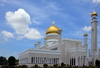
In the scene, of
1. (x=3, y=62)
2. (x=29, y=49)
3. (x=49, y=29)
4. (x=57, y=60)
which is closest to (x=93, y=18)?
(x=49, y=29)

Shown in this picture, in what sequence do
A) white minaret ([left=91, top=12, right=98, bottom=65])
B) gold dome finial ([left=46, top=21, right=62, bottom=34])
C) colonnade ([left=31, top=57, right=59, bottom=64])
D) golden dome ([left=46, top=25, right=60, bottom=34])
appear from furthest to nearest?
golden dome ([left=46, top=25, right=60, bottom=34]) < gold dome finial ([left=46, top=21, right=62, bottom=34]) < white minaret ([left=91, top=12, right=98, bottom=65]) < colonnade ([left=31, top=57, right=59, bottom=64])

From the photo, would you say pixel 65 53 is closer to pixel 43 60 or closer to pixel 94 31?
pixel 43 60

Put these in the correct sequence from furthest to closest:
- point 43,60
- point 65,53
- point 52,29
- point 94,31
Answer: point 52,29, point 94,31, point 65,53, point 43,60

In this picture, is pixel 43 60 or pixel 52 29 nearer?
pixel 43 60

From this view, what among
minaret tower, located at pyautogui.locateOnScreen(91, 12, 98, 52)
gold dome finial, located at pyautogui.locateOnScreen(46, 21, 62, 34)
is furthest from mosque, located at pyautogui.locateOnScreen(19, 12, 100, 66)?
gold dome finial, located at pyautogui.locateOnScreen(46, 21, 62, 34)

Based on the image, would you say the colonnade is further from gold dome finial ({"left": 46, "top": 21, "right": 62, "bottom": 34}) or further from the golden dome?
the golden dome

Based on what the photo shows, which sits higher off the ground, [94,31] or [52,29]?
[52,29]

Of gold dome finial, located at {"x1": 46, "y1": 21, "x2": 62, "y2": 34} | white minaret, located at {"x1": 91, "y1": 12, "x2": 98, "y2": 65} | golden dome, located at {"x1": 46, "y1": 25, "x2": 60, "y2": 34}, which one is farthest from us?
golden dome, located at {"x1": 46, "y1": 25, "x2": 60, "y2": 34}

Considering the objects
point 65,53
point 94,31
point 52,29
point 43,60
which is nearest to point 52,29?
point 52,29

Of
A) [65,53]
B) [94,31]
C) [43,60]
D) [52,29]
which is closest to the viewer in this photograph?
[43,60]

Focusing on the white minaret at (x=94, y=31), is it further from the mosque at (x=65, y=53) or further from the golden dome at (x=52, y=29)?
the golden dome at (x=52, y=29)

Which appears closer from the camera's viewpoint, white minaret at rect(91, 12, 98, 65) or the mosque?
the mosque

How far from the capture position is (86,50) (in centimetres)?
3956

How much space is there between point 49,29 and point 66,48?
12.0 meters
